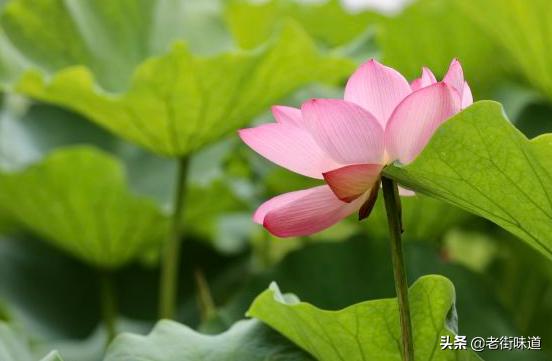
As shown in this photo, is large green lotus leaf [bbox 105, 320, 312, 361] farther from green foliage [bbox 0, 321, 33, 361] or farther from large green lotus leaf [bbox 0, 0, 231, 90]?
large green lotus leaf [bbox 0, 0, 231, 90]

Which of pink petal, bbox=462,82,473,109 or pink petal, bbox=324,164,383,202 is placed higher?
pink petal, bbox=462,82,473,109

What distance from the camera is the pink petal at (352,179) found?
1.59ft

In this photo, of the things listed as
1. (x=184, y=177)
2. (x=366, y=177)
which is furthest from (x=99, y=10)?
(x=366, y=177)

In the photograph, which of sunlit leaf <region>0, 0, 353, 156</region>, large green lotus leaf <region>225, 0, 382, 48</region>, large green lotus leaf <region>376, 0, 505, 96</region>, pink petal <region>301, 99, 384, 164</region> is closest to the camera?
pink petal <region>301, 99, 384, 164</region>

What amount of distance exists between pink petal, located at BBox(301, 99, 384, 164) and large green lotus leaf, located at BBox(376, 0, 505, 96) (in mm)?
701

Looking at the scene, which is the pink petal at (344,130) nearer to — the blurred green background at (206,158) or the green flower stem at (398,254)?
the green flower stem at (398,254)

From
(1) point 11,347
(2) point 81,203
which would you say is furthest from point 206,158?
(1) point 11,347

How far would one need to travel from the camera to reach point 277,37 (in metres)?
0.90

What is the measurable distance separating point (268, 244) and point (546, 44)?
1.49 feet

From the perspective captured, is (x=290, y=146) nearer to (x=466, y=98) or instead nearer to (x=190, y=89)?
(x=466, y=98)

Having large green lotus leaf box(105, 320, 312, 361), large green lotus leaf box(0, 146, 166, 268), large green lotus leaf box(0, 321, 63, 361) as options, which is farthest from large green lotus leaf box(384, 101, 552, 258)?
large green lotus leaf box(0, 146, 166, 268)

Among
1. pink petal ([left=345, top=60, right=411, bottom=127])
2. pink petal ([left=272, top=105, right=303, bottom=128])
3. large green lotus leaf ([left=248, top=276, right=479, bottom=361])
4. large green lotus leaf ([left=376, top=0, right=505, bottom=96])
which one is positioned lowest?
large green lotus leaf ([left=376, top=0, right=505, bottom=96])

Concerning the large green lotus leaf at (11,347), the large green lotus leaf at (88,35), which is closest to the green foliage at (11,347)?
the large green lotus leaf at (11,347)

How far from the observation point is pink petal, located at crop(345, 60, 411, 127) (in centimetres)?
49
